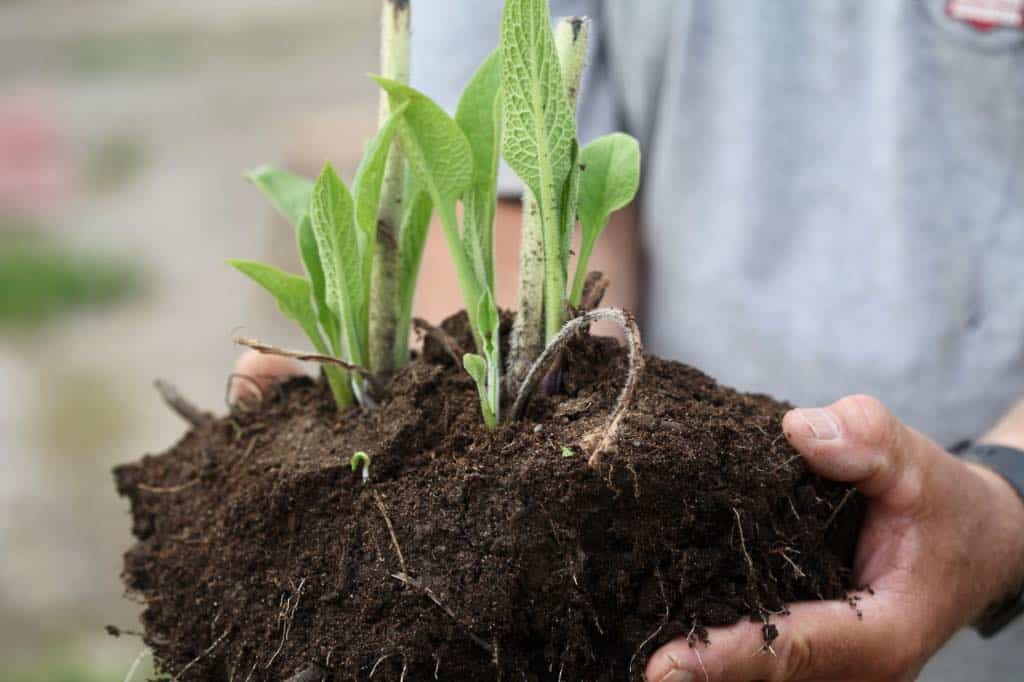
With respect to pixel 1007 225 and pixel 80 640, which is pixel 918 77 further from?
pixel 80 640

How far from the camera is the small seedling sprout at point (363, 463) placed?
0.88 m

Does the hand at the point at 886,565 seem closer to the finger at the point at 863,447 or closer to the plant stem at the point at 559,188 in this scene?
the finger at the point at 863,447

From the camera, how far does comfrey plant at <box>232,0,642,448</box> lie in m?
0.84

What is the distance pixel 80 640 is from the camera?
111 inches

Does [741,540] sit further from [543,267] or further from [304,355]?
[304,355]

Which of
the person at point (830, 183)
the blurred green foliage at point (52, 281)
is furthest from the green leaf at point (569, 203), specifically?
the blurred green foliage at point (52, 281)

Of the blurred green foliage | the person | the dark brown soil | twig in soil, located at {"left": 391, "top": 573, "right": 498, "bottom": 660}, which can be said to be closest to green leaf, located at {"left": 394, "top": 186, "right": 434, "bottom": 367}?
the dark brown soil

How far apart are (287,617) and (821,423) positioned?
52 centimetres

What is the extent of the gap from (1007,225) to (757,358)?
0.44m

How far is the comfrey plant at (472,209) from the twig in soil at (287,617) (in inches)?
8.5

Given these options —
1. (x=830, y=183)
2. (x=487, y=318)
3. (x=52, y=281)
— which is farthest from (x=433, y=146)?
(x=52, y=281)

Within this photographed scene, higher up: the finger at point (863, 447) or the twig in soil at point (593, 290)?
the twig in soil at point (593, 290)

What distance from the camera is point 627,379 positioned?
0.84 m

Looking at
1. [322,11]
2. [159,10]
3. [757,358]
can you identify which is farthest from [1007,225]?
[159,10]
